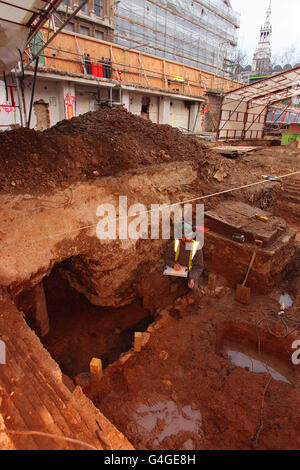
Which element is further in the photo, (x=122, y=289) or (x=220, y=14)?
(x=220, y=14)

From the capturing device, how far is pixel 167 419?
3.43 metres

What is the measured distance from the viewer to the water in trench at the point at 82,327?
5.02 meters

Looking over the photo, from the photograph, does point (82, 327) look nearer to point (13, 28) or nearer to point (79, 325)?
point (79, 325)

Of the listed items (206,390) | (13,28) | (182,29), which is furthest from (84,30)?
(206,390)

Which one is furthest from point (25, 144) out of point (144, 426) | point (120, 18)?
point (120, 18)

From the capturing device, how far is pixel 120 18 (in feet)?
69.3

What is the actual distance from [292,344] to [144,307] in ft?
9.42

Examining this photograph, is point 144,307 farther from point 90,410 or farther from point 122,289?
point 90,410

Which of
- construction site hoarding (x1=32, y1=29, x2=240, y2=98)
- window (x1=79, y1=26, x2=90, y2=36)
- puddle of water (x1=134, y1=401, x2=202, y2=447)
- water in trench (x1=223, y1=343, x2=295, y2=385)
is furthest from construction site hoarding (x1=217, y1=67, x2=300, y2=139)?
puddle of water (x1=134, y1=401, x2=202, y2=447)

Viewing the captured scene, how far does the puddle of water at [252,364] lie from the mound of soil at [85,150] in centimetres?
458

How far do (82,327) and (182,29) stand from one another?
103 ft

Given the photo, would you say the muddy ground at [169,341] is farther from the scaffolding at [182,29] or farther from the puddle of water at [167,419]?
the scaffolding at [182,29]

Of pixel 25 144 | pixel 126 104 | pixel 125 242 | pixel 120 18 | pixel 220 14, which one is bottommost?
pixel 125 242

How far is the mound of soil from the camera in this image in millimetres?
5305
